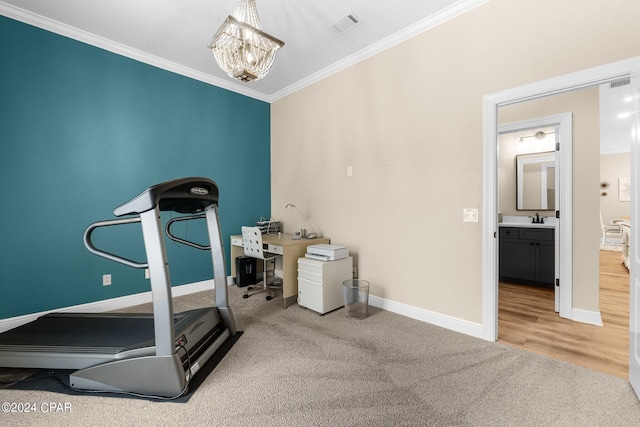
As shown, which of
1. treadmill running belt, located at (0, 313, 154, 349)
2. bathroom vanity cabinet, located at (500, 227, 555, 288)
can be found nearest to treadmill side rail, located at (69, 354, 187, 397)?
treadmill running belt, located at (0, 313, 154, 349)

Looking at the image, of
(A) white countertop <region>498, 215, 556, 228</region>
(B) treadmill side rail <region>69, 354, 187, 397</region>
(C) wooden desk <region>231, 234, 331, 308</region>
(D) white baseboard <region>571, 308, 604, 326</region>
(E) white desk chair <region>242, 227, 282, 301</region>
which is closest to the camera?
(B) treadmill side rail <region>69, 354, 187, 397</region>

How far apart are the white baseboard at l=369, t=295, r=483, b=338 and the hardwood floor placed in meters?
0.24

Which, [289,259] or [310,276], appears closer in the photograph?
[310,276]

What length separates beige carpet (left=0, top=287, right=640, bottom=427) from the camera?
4.93 feet

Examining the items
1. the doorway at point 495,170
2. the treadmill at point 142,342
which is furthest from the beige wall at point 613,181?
the treadmill at point 142,342

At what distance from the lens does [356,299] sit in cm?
302

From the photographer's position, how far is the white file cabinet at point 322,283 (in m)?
2.95

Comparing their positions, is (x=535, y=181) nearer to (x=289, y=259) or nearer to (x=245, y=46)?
(x=289, y=259)

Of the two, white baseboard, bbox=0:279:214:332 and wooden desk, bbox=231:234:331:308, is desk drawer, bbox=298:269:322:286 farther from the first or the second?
white baseboard, bbox=0:279:214:332

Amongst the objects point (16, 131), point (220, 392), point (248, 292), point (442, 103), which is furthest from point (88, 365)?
point (442, 103)

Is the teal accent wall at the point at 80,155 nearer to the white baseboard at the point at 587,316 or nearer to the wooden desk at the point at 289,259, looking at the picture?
the wooden desk at the point at 289,259

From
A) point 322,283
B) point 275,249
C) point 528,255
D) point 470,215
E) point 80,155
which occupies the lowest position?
point 322,283

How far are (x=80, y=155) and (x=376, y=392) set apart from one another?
357 centimetres

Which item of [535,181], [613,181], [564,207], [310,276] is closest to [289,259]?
[310,276]
